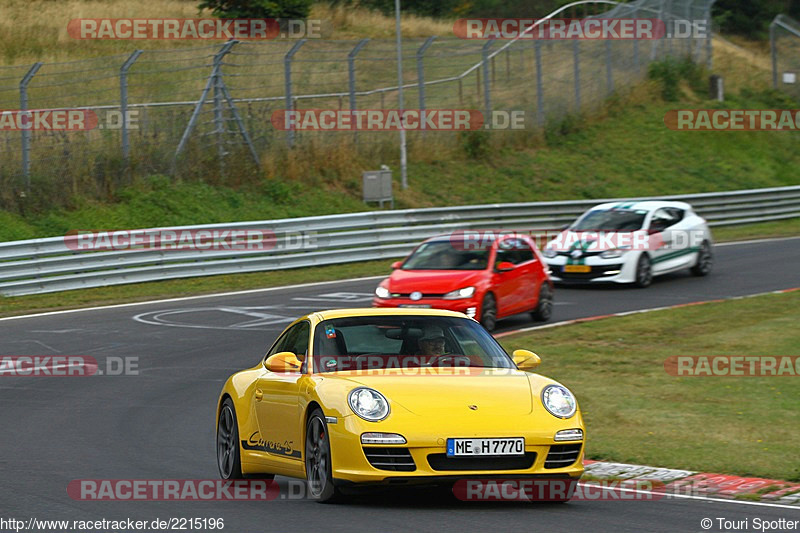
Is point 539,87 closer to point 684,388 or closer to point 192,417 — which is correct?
point 684,388

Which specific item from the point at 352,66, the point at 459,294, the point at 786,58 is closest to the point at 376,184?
the point at 352,66

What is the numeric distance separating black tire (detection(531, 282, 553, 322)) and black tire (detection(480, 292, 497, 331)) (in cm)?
141

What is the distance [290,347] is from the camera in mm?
9734

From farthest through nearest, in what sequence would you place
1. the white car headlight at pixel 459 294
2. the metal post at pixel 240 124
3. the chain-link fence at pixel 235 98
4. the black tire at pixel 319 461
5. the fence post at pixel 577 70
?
the fence post at pixel 577 70, the metal post at pixel 240 124, the chain-link fence at pixel 235 98, the white car headlight at pixel 459 294, the black tire at pixel 319 461

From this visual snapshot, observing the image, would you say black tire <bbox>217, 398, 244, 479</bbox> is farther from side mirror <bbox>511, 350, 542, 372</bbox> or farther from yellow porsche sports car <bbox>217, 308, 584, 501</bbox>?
Answer: side mirror <bbox>511, 350, 542, 372</bbox>

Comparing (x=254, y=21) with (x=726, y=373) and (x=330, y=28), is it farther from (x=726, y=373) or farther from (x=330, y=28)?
(x=726, y=373)

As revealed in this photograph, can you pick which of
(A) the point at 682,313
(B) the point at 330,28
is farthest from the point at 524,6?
(A) the point at 682,313

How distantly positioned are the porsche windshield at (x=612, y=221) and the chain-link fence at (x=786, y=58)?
28.3 m

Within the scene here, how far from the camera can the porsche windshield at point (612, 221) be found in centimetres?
2548

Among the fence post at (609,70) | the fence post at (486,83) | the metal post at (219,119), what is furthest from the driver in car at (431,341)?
the fence post at (609,70)

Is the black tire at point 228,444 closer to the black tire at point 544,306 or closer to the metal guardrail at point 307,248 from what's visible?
the black tire at point 544,306

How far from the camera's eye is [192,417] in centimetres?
1320

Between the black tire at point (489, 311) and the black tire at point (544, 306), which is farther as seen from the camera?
the black tire at point (544, 306)

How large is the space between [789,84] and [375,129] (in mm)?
21395
